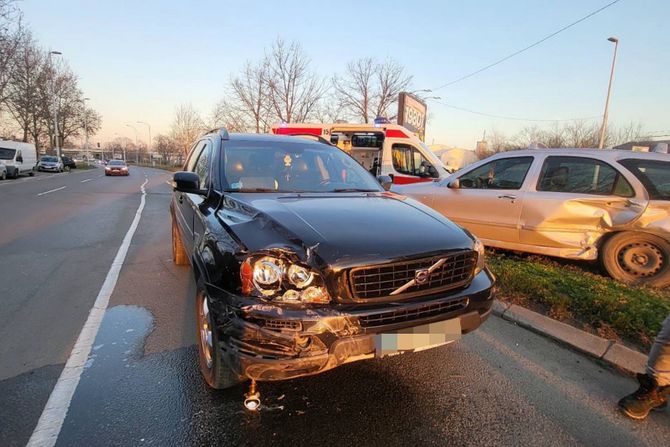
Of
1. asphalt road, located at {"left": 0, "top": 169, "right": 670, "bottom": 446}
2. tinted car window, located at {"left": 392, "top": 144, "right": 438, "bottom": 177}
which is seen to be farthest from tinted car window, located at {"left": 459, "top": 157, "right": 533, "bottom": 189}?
tinted car window, located at {"left": 392, "top": 144, "right": 438, "bottom": 177}

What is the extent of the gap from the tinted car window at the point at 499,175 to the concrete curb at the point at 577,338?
240 centimetres

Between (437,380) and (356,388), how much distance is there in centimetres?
61

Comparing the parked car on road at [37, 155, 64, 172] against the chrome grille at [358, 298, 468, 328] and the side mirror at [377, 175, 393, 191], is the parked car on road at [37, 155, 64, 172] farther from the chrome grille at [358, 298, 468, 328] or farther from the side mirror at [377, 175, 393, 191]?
the chrome grille at [358, 298, 468, 328]

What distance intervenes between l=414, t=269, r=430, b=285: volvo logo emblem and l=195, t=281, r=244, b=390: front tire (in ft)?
3.79

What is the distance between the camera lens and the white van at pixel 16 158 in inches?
985

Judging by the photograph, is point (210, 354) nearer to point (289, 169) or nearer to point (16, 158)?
point (289, 169)

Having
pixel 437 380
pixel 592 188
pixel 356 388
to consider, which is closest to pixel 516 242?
pixel 592 188

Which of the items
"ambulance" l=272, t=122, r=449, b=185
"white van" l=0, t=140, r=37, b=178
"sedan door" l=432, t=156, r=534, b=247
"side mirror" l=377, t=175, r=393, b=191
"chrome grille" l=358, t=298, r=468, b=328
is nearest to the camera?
"chrome grille" l=358, t=298, r=468, b=328

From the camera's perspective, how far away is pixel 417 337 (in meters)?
2.33

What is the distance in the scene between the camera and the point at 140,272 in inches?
212

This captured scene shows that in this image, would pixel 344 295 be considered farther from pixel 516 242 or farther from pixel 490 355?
pixel 516 242

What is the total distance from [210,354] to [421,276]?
56.0 inches

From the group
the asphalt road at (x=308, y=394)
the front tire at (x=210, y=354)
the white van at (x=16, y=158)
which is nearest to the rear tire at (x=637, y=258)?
the asphalt road at (x=308, y=394)

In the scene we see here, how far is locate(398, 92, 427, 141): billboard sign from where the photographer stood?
17.3m
